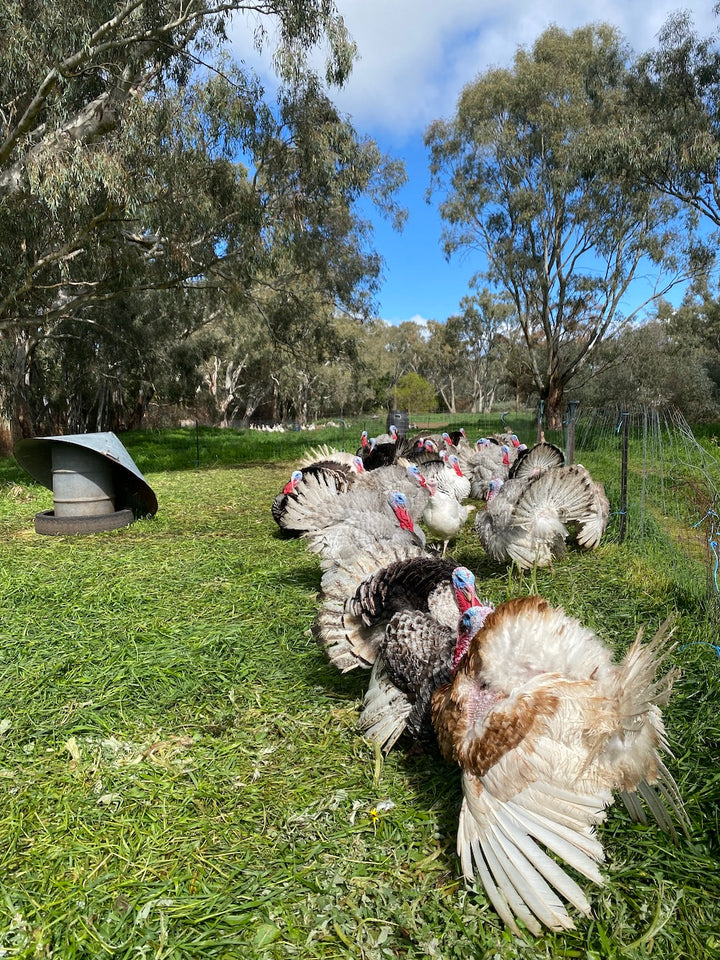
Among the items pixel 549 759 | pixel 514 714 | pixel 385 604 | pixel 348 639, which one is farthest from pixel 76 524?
pixel 549 759

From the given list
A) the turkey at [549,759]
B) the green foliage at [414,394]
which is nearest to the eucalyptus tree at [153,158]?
the turkey at [549,759]

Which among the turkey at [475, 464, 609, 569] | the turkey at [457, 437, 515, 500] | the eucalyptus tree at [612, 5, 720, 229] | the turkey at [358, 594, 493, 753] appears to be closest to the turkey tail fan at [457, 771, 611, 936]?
the turkey at [358, 594, 493, 753]

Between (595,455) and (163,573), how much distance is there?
252 inches

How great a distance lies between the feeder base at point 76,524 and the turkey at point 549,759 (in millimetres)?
6258

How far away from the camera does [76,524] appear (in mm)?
7176

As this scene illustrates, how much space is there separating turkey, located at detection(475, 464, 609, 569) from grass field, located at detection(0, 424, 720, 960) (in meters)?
0.47

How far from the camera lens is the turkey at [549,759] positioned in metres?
1.80

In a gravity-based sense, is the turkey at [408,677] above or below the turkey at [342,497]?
below

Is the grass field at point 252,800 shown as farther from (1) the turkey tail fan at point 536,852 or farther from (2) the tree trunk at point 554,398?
(2) the tree trunk at point 554,398

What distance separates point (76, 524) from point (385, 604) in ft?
18.0

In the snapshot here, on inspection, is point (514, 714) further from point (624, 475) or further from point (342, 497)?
point (624, 475)

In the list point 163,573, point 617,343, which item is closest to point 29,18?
point 163,573

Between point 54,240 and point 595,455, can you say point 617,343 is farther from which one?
point 54,240

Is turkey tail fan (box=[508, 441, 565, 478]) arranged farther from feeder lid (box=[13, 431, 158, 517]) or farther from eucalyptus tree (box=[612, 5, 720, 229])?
eucalyptus tree (box=[612, 5, 720, 229])
